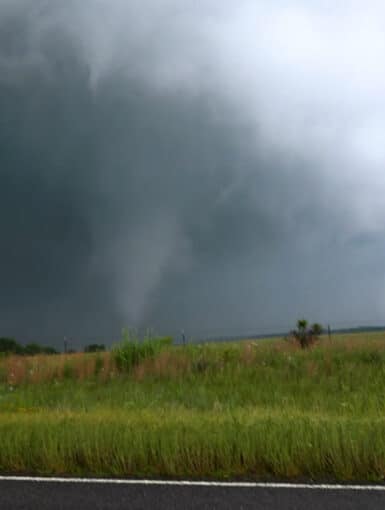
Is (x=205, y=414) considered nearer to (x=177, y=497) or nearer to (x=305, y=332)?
(x=177, y=497)

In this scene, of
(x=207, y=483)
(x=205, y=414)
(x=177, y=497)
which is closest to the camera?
(x=177, y=497)

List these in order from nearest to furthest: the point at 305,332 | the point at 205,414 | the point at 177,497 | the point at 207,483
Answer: the point at 177,497
the point at 207,483
the point at 205,414
the point at 305,332

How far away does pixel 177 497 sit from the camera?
241 inches

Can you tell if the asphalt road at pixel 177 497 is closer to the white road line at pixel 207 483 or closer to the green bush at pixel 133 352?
the white road line at pixel 207 483

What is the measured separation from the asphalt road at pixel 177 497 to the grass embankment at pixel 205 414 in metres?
0.63

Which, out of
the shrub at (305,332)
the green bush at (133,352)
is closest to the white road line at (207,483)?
the green bush at (133,352)

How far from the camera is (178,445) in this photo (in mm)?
7555

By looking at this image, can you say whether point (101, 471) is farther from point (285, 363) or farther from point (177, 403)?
point (285, 363)

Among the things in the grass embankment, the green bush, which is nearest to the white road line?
the grass embankment

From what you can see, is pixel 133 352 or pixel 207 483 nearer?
pixel 207 483

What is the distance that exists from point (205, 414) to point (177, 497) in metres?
4.58

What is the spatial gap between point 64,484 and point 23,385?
12182 millimetres

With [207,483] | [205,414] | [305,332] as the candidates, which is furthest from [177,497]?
[305,332]

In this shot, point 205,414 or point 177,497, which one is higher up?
point 205,414
